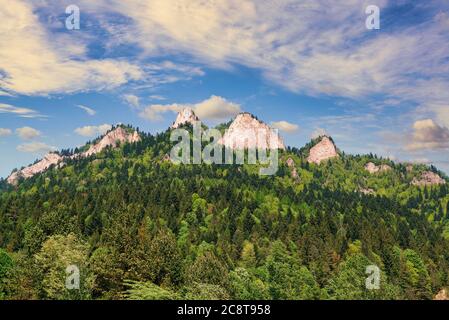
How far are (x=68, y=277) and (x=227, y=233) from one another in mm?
122911

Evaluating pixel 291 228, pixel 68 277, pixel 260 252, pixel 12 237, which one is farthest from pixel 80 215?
pixel 68 277

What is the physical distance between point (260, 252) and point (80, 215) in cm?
7612

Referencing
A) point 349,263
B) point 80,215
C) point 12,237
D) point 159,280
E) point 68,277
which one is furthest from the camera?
point 80,215

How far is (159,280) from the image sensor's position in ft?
205

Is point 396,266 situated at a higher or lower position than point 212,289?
lower

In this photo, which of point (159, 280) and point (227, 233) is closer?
point (159, 280)
